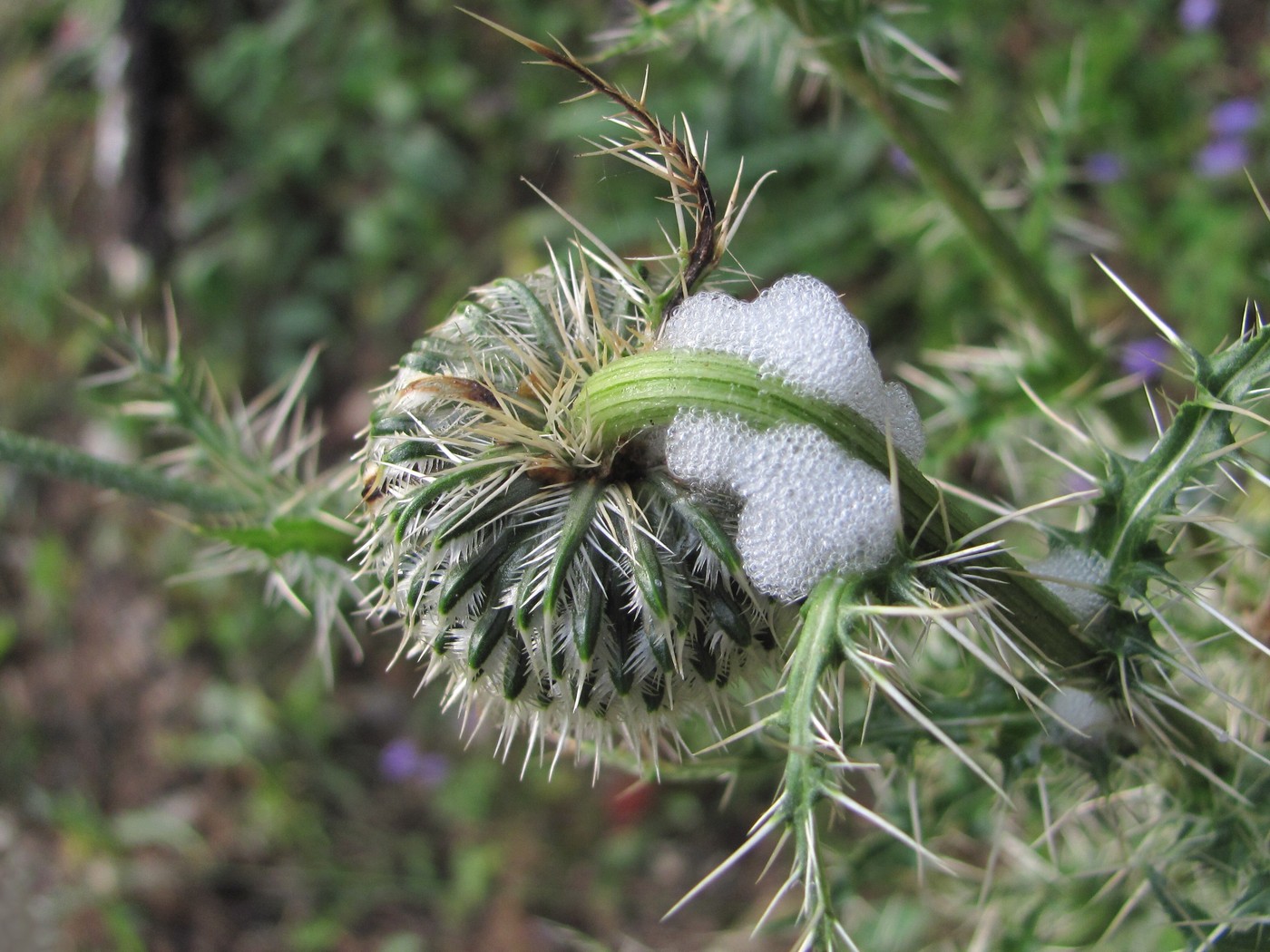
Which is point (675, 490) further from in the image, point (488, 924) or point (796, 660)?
point (488, 924)

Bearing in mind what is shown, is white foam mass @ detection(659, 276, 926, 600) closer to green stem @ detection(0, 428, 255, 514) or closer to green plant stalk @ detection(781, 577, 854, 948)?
green plant stalk @ detection(781, 577, 854, 948)

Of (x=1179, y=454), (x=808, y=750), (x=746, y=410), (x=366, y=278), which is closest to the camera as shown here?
(x=808, y=750)

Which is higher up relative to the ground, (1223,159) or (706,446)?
(706,446)

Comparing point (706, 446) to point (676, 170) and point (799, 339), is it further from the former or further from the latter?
point (676, 170)

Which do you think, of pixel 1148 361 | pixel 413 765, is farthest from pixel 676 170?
pixel 413 765

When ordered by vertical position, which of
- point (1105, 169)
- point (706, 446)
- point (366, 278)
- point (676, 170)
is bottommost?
point (366, 278)

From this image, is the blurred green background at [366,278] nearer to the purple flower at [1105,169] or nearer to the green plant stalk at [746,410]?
the purple flower at [1105,169]

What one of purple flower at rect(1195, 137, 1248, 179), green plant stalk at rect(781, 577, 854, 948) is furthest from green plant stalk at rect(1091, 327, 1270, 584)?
purple flower at rect(1195, 137, 1248, 179)
